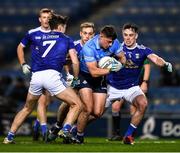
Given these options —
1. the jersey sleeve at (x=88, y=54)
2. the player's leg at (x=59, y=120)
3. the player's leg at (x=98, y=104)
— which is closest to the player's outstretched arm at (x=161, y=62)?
the player's leg at (x=98, y=104)

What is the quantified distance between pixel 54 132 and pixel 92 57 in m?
1.51

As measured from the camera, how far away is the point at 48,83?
1258 centimetres

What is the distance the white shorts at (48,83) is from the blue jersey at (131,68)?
1.99m

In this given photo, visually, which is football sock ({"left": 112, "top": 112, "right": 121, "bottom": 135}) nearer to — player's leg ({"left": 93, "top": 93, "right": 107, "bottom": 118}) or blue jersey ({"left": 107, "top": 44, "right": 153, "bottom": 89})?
blue jersey ({"left": 107, "top": 44, "right": 153, "bottom": 89})

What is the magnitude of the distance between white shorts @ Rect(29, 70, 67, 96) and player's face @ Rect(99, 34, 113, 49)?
0.91 m

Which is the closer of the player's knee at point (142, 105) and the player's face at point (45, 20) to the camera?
the player's face at point (45, 20)

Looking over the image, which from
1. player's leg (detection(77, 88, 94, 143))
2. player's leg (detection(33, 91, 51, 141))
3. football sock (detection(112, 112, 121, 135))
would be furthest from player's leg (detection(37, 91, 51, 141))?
football sock (detection(112, 112, 121, 135))

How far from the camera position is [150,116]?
65.8 feet

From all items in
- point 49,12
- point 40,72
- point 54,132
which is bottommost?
point 54,132

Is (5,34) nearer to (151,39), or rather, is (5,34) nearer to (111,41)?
(151,39)

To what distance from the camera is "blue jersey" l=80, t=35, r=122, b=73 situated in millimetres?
13008

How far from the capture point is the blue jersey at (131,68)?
14109mm

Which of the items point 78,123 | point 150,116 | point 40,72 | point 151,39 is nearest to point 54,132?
point 78,123

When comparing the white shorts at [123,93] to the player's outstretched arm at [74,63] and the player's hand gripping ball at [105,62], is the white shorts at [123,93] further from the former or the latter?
the player's outstretched arm at [74,63]
